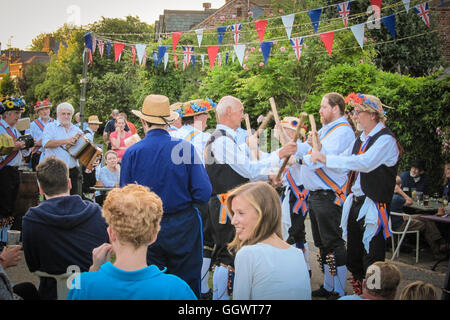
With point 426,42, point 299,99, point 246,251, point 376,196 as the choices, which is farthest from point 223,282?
point 426,42

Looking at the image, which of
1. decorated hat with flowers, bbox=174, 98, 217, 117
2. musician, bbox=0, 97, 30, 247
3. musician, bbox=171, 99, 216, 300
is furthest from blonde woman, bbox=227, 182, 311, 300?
musician, bbox=0, 97, 30, 247

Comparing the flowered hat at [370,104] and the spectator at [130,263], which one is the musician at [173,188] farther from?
the flowered hat at [370,104]

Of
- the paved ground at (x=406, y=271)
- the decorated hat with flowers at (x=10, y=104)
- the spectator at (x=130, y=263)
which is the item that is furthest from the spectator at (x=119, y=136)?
the spectator at (x=130, y=263)

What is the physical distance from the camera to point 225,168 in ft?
14.2

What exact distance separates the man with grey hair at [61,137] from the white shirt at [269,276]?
5017 mm

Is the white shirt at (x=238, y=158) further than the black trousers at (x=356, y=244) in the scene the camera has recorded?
No

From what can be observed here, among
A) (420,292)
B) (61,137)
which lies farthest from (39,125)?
(420,292)

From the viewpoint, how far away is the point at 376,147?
4.14 m

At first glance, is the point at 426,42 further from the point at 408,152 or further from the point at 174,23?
the point at 174,23

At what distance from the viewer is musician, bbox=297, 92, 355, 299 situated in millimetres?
4684

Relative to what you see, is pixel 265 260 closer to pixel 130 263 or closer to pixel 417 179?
pixel 130 263

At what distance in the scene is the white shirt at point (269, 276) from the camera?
7.80 feet

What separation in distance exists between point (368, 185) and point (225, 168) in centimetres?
130

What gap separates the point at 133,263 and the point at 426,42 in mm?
21277
